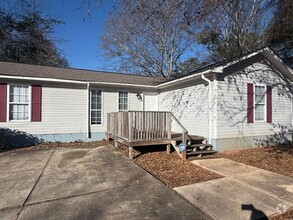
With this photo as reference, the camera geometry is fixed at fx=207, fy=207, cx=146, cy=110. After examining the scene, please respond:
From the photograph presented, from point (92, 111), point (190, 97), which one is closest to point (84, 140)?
point (92, 111)

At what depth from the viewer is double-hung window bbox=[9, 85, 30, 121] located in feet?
27.6

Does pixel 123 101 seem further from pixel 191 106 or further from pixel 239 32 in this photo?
pixel 239 32

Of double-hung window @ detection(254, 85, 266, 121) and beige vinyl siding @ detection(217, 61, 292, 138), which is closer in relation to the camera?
beige vinyl siding @ detection(217, 61, 292, 138)

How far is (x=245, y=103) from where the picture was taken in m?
8.25

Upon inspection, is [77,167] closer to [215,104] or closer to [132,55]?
[215,104]

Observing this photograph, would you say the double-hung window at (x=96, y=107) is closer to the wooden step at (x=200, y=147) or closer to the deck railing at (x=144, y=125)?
the deck railing at (x=144, y=125)

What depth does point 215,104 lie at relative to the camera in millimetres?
7574

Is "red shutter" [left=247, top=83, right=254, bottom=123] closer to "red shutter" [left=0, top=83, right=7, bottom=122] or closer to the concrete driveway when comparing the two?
the concrete driveway

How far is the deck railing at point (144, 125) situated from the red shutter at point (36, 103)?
13.3 feet

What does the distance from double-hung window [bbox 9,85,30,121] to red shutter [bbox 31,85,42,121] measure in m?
0.23

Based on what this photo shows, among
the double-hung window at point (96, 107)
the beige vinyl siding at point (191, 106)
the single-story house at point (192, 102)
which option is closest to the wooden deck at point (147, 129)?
the beige vinyl siding at point (191, 106)

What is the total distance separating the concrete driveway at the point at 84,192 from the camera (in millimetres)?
3148

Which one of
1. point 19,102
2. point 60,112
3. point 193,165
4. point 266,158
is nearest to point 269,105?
point 266,158

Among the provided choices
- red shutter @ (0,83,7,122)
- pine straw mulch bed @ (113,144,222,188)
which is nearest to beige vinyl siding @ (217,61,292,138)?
pine straw mulch bed @ (113,144,222,188)
